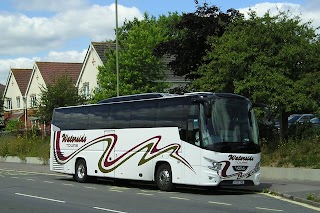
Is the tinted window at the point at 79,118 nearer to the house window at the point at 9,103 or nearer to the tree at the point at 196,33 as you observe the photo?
the tree at the point at 196,33

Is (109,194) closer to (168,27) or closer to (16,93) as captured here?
(168,27)

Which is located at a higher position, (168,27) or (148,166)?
(168,27)

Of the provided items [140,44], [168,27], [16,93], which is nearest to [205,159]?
[140,44]

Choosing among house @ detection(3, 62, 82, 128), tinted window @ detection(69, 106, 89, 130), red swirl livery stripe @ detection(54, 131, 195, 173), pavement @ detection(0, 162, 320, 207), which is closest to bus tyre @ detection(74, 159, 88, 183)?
red swirl livery stripe @ detection(54, 131, 195, 173)

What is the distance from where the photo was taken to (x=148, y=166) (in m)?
19.8

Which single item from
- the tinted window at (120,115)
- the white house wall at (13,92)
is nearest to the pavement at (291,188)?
the tinted window at (120,115)

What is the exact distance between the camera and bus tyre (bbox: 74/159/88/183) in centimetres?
2367

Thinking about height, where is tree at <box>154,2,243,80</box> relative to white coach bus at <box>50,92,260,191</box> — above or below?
above

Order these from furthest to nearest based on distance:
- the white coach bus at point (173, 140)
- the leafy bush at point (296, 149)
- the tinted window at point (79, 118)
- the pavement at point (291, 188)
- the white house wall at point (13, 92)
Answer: the white house wall at point (13, 92), the tinted window at point (79, 118), the leafy bush at point (296, 149), the white coach bus at point (173, 140), the pavement at point (291, 188)

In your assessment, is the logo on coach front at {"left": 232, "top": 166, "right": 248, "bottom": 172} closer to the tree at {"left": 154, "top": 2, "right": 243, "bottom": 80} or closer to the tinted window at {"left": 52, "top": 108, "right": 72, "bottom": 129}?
the tinted window at {"left": 52, "top": 108, "right": 72, "bottom": 129}

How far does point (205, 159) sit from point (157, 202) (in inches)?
99.1

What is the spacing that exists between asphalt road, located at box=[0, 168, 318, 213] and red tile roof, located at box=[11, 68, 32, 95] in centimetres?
5555

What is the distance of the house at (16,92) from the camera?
7494cm

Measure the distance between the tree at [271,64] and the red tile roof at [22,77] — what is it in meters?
55.0
